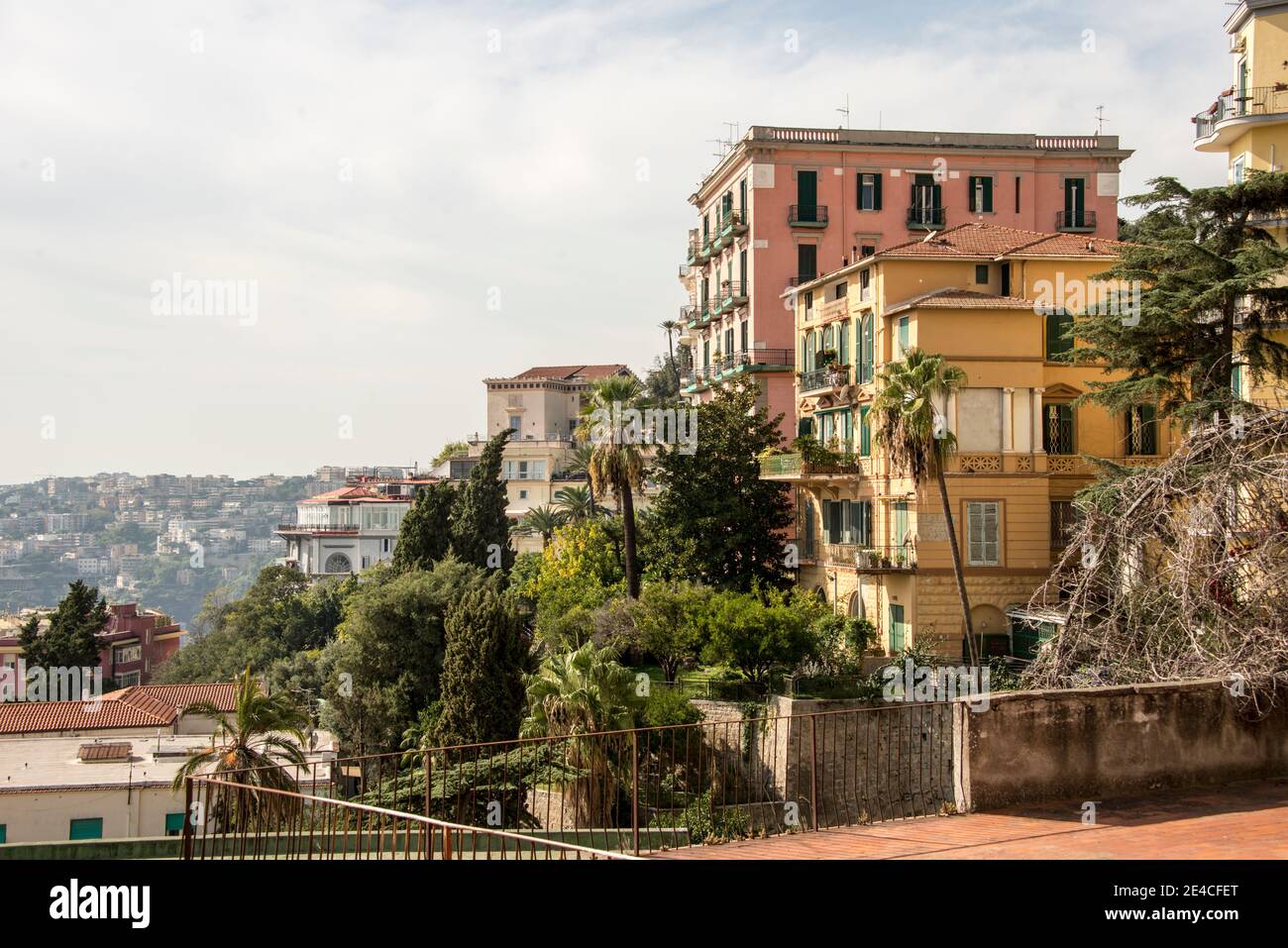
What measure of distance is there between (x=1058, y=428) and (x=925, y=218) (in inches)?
752

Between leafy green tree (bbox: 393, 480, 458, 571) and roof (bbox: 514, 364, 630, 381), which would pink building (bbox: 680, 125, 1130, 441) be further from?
roof (bbox: 514, 364, 630, 381)

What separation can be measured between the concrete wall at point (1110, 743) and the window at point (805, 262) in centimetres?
4108

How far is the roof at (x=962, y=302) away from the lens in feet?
120

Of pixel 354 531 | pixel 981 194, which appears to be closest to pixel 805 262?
pixel 981 194

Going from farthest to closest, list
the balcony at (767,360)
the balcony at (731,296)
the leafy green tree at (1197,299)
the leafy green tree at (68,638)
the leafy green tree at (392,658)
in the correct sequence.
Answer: the leafy green tree at (68,638) → the balcony at (731,296) → the balcony at (767,360) → the leafy green tree at (392,658) → the leafy green tree at (1197,299)

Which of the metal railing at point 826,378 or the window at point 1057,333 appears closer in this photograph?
the window at point 1057,333

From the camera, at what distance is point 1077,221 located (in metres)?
54.7

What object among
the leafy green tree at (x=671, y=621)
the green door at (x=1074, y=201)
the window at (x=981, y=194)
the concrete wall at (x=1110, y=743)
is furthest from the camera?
the green door at (x=1074, y=201)

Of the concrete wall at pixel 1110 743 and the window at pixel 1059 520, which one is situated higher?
the window at pixel 1059 520

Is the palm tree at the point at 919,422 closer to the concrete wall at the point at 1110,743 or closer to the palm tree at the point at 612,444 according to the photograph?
the palm tree at the point at 612,444

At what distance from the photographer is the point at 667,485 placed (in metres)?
45.8

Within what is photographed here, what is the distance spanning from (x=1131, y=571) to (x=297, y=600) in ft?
261

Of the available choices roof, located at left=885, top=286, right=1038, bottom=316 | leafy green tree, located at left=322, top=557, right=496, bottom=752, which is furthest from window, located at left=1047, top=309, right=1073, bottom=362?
leafy green tree, located at left=322, top=557, right=496, bottom=752

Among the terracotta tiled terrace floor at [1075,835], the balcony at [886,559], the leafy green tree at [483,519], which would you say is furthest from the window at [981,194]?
the terracotta tiled terrace floor at [1075,835]
